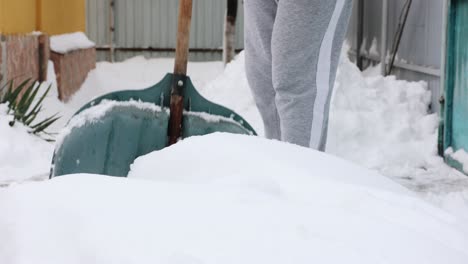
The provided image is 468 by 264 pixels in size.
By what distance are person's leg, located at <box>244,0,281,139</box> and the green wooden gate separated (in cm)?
179

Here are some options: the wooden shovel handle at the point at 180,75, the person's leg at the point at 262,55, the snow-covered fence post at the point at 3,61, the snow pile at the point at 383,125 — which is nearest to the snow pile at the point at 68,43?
the snow-covered fence post at the point at 3,61

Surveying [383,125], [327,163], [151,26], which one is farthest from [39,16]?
[151,26]

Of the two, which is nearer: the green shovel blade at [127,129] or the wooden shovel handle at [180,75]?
the green shovel blade at [127,129]

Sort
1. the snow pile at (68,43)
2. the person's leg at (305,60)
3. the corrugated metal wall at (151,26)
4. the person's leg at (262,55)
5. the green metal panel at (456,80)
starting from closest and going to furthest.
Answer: the person's leg at (305,60)
the person's leg at (262,55)
the green metal panel at (456,80)
the snow pile at (68,43)
the corrugated metal wall at (151,26)

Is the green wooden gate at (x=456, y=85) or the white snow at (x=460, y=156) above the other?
the green wooden gate at (x=456, y=85)

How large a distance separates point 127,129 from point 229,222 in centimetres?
136

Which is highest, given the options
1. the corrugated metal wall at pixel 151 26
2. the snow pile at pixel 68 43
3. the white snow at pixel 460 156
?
the snow pile at pixel 68 43

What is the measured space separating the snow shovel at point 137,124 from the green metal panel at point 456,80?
1.92m

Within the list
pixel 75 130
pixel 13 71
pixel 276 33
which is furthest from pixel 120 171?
pixel 13 71

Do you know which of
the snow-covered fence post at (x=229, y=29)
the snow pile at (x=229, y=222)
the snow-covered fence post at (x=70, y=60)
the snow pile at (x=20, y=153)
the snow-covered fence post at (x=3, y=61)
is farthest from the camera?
the snow-covered fence post at (x=229, y=29)

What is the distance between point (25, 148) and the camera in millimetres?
3982

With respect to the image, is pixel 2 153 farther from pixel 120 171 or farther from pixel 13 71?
pixel 120 171

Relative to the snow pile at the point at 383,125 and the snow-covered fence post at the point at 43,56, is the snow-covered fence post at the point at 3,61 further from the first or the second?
the snow pile at the point at 383,125

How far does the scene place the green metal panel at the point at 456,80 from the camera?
3.96 metres
